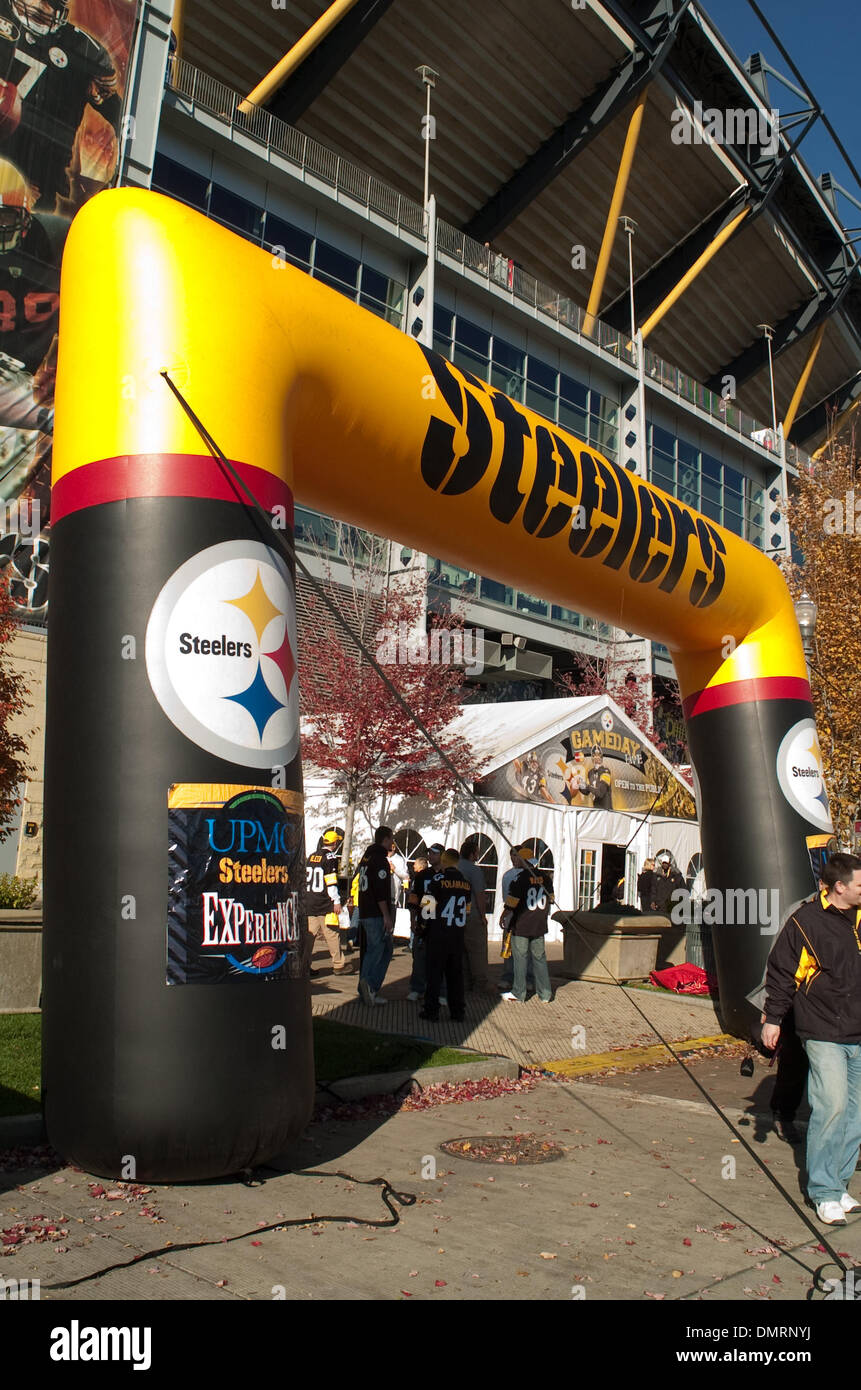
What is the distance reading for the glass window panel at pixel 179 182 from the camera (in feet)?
75.7

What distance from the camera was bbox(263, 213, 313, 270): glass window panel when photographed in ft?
83.4

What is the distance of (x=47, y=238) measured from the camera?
17.5m

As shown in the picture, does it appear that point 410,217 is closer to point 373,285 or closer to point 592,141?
point 373,285

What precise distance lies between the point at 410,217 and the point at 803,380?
822 inches

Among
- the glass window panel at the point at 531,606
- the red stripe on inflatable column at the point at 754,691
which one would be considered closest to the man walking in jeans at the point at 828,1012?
the red stripe on inflatable column at the point at 754,691

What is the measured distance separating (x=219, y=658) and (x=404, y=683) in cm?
1725

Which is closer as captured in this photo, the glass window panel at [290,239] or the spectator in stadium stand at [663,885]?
the spectator in stadium stand at [663,885]

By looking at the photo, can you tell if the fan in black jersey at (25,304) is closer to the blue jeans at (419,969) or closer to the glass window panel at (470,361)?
the blue jeans at (419,969)

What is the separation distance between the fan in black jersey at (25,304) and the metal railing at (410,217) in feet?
24.7

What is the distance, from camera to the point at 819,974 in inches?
210

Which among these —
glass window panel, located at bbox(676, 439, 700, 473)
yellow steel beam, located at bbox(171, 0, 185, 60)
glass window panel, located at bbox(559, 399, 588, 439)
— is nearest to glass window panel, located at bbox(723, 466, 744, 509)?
glass window panel, located at bbox(676, 439, 700, 473)

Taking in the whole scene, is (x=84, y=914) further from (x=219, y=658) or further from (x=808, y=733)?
(x=808, y=733)

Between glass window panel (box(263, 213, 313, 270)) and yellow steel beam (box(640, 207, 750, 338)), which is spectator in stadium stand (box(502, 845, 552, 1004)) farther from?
yellow steel beam (box(640, 207, 750, 338))
